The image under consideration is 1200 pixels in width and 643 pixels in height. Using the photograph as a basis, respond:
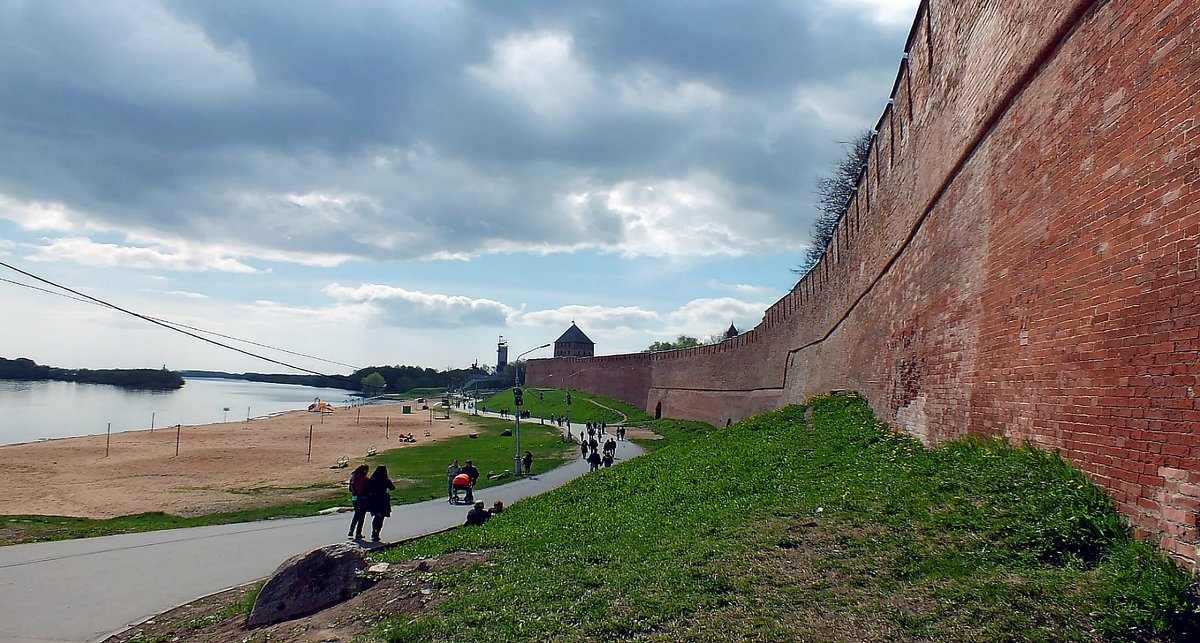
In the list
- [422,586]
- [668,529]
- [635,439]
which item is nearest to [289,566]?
[422,586]

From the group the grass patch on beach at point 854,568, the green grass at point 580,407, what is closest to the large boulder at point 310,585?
the grass patch on beach at point 854,568

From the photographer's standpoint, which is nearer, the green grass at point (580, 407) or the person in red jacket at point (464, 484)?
the person in red jacket at point (464, 484)

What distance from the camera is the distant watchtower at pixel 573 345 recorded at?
8594 centimetres

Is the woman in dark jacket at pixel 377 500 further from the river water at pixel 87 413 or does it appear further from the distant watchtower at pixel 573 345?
the distant watchtower at pixel 573 345

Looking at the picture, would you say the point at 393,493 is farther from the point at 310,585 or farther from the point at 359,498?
the point at 310,585

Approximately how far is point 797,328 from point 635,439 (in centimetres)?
1583

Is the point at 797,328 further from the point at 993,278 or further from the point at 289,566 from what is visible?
the point at 289,566

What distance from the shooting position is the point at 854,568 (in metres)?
5.25

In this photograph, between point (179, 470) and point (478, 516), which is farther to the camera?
point (179, 470)

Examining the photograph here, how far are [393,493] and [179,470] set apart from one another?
1574 centimetres

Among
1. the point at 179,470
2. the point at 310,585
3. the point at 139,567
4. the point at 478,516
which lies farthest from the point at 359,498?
the point at 179,470

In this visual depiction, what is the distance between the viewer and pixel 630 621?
510 centimetres

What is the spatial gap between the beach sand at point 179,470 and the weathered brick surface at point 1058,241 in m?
17.9

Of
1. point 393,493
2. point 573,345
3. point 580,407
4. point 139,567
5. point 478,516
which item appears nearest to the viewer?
point 139,567
